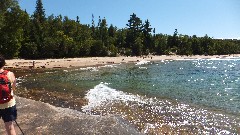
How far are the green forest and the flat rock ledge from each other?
48988 millimetres

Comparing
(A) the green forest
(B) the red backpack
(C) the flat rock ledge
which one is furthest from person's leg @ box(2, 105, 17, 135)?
(A) the green forest

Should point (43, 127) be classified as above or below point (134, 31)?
below

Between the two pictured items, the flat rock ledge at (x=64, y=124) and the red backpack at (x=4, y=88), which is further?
the flat rock ledge at (x=64, y=124)

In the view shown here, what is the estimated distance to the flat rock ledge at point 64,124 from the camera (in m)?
11.0

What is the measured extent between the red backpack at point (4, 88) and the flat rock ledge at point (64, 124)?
121 inches

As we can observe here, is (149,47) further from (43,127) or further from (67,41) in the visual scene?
(43,127)

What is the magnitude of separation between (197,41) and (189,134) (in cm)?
15356

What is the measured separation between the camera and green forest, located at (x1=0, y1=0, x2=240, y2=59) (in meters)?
66.4

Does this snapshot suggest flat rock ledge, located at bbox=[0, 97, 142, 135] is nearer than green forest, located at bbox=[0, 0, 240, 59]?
Yes

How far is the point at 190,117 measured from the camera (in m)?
16.7

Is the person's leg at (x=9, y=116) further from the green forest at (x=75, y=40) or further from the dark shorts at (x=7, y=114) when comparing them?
the green forest at (x=75, y=40)

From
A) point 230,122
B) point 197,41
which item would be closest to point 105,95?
point 230,122

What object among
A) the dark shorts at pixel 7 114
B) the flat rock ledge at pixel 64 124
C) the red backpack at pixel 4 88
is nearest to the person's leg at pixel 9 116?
the dark shorts at pixel 7 114

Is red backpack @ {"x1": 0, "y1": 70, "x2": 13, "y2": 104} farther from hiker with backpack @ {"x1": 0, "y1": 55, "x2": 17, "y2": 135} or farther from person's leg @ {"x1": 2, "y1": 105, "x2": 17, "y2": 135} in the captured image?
person's leg @ {"x1": 2, "y1": 105, "x2": 17, "y2": 135}
